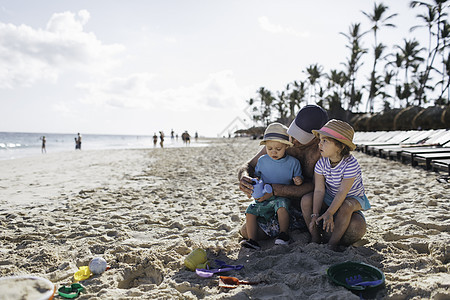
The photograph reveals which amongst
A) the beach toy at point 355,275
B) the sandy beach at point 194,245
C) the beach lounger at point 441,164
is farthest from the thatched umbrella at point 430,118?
the beach toy at point 355,275

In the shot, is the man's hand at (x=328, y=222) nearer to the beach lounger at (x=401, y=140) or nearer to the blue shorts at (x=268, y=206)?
the blue shorts at (x=268, y=206)

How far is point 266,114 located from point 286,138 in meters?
71.6

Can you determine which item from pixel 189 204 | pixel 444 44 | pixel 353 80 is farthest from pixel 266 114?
pixel 189 204

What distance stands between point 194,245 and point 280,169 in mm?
1141

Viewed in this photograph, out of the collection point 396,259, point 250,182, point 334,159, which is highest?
point 334,159

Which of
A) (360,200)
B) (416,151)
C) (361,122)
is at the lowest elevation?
(360,200)

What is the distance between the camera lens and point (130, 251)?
290 cm

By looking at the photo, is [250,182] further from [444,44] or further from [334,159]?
[444,44]

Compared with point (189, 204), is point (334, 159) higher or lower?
higher

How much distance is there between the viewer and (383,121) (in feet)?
73.5

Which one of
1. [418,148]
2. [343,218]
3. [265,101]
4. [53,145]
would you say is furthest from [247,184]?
[265,101]

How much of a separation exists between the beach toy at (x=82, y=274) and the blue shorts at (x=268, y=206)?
4.79 feet

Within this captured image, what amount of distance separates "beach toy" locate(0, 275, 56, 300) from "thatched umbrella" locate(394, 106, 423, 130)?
69.6 feet

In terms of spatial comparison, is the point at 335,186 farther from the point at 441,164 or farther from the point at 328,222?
the point at 441,164
